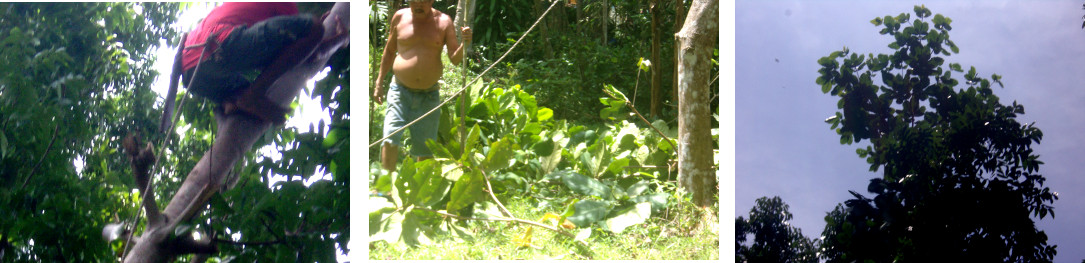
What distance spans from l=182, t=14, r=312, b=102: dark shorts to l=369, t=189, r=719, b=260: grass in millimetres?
673

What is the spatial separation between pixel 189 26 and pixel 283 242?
750 millimetres

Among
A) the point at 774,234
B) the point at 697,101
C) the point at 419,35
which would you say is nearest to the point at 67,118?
the point at 419,35

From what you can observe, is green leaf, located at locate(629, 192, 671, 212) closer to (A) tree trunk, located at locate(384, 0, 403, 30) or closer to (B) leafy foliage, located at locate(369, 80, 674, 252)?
(B) leafy foliage, located at locate(369, 80, 674, 252)

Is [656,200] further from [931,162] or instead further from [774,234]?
[931,162]

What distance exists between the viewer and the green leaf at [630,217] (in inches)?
108

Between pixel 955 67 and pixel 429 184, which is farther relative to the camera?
pixel 955 67

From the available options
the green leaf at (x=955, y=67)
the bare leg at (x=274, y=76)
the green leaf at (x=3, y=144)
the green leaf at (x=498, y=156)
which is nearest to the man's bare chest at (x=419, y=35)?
the bare leg at (x=274, y=76)

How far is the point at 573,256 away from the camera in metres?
2.73

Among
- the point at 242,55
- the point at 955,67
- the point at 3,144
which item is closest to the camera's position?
the point at 242,55

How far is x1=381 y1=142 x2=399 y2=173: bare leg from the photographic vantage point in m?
2.70

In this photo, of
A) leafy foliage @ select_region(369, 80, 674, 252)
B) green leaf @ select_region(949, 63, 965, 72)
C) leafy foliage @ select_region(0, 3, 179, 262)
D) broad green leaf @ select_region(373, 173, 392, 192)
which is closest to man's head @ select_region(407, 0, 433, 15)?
leafy foliage @ select_region(369, 80, 674, 252)

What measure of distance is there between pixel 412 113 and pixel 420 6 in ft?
1.16

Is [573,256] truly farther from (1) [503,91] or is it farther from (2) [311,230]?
(2) [311,230]

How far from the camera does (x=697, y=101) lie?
290 centimetres
